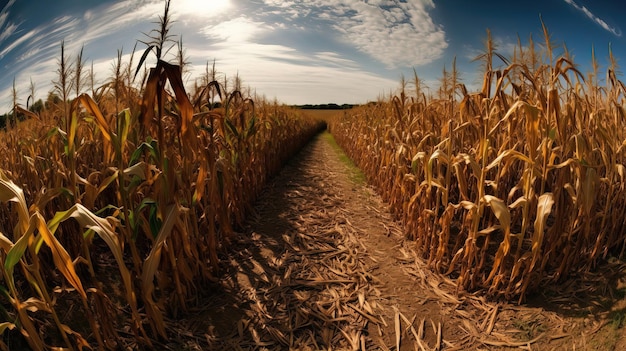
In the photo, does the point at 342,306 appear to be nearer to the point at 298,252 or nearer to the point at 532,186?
the point at 298,252

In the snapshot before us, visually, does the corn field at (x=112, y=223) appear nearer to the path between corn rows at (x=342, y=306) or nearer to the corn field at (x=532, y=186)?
the path between corn rows at (x=342, y=306)

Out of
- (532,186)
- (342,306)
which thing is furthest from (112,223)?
(532,186)

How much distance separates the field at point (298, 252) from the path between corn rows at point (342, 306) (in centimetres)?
1

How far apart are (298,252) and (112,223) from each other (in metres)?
1.74

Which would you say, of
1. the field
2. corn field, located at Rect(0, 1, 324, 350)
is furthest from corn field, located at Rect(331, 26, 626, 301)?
corn field, located at Rect(0, 1, 324, 350)

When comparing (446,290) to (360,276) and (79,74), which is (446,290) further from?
(79,74)

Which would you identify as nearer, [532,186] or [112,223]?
[112,223]

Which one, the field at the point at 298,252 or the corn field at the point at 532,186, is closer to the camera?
the field at the point at 298,252

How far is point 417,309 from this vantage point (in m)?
2.33

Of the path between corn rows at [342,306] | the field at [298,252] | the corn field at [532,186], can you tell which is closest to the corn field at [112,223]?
the field at [298,252]

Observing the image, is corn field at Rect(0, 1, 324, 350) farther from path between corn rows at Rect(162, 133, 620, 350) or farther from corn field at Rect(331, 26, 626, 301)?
corn field at Rect(331, 26, 626, 301)

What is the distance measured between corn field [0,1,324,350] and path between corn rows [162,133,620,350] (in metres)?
0.24

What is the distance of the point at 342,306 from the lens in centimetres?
238

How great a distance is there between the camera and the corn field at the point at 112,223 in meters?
1.42
